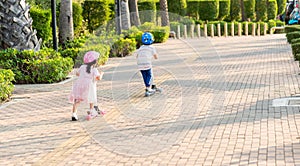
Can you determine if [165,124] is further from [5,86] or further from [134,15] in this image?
[134,15]

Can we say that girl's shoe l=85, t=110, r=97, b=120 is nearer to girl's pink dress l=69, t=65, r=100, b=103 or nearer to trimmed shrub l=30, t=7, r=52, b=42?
girl's pink dress l=69, t=65, r=100, b=103

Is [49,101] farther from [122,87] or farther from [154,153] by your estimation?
[154,153]

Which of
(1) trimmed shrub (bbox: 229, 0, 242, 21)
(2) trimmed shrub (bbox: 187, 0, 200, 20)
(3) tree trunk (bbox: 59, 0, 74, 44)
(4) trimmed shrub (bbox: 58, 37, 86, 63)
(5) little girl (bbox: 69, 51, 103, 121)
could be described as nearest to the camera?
(5) little girl (bbox: 69, 51, 103, 121)

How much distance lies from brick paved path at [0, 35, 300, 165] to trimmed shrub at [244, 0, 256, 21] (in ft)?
92.9

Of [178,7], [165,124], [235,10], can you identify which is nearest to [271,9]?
[235,10]

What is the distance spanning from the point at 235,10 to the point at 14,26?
96.2ft

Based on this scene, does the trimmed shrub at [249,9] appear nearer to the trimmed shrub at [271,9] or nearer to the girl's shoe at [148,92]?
the trimmed shrub at [271,9]

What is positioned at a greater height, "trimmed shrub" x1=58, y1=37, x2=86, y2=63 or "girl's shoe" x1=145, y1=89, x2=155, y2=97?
"trimmed shrub" x1=58, y1=37, x2=86, y2=63

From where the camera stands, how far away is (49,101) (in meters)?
10.7

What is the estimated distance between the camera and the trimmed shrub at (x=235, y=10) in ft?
135

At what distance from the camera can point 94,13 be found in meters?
27.8

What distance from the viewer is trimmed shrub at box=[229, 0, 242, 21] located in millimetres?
41156

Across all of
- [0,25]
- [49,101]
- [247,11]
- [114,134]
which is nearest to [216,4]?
[247,11]

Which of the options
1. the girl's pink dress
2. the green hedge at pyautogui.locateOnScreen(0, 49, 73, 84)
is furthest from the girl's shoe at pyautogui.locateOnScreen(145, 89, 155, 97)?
the green hedge at pyautogui.locateOnScreen(0, 49, 73, 84)
